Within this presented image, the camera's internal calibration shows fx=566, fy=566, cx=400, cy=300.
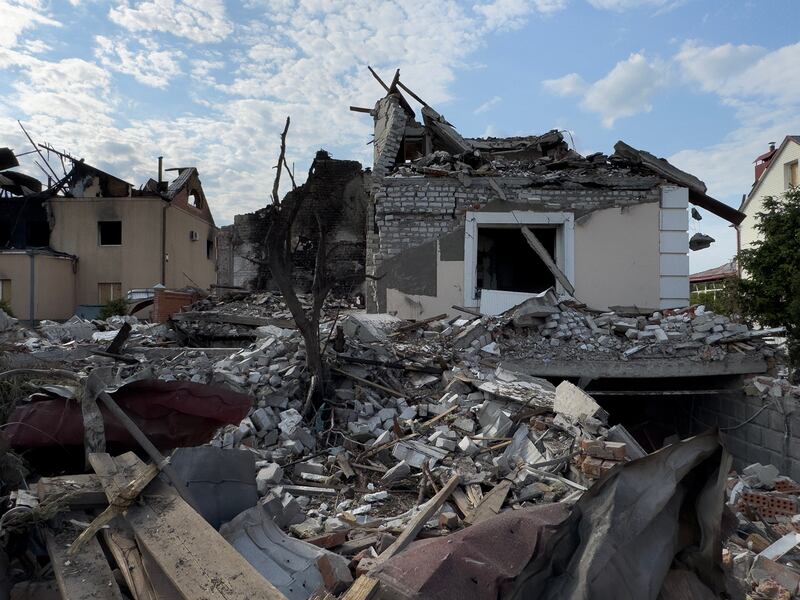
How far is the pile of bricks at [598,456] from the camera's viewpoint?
4996 millimetres

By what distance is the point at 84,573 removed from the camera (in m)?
2.67

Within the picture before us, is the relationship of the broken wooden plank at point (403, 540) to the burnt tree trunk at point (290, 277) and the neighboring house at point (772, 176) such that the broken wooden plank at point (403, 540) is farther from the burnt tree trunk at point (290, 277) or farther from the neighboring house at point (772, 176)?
the neighboring house at point (772, 176)

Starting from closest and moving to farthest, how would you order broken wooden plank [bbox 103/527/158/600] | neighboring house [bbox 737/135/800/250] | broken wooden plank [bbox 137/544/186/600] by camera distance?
1. broken wooden plank [bbox 137/544/186/600]
2. broken wooden plank [bbox 103/527/158/600]
3. neighboring house [bbox 737/135/800/250]

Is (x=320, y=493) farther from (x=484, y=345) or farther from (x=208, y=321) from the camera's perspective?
(x=208, y=321)

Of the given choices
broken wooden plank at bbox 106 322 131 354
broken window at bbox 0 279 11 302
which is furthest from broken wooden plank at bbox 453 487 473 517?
broken window at bbox 0 279 11 302

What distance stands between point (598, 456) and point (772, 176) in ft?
79.3

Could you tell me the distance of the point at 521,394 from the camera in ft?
23.4

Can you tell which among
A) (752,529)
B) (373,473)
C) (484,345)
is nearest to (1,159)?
(484,345)

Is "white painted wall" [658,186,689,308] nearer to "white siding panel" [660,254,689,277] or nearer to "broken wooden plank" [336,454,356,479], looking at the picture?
"white siding panel" [660,254,689,277]

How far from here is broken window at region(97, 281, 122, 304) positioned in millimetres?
22703

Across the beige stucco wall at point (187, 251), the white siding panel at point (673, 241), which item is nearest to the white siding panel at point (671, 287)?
the white siding panel at point (673, 241)

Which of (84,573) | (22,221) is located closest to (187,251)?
(22,221)

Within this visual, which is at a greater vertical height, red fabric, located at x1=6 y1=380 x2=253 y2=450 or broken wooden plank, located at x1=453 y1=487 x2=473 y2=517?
red fabric, located at x1=6 y1=380 x2=253 y2=450

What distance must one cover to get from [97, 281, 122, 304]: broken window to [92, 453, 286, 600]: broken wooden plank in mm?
21806
